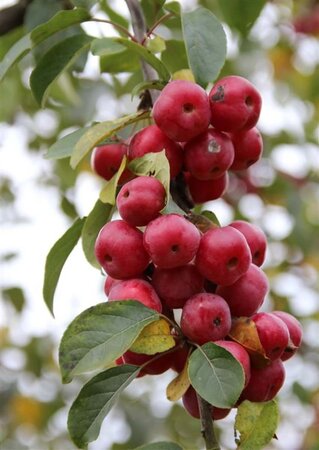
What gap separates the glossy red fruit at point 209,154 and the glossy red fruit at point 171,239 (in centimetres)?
10

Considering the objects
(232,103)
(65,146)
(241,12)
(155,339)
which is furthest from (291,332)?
(241,12)

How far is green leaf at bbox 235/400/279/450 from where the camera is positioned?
0.94 m

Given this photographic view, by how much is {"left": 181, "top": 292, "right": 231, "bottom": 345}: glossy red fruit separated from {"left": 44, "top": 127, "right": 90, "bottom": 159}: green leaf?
0.31m

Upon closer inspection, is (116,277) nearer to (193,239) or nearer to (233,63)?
(193,239)

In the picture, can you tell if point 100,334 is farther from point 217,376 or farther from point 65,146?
point 65,146

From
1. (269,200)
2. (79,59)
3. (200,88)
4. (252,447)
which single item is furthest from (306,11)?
(252,447)

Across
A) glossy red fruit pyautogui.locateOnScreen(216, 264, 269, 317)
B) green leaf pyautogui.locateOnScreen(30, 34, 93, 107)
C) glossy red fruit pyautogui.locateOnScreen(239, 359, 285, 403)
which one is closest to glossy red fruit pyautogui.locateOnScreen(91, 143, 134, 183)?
green leaf pyautogui.locateOnScreen(30, 34, 93, 107)

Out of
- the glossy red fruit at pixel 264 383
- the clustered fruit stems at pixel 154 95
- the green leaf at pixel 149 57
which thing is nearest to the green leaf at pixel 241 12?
the clustered fruit stems at pixel 154 95

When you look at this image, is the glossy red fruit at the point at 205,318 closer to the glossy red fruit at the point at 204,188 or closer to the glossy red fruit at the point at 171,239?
the glossy red fruit at the point at 171,239

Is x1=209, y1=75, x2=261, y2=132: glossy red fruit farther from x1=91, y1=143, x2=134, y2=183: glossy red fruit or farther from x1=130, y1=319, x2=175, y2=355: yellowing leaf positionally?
x1=130, y1=319, x2=175, y2=355: yellowing leaf

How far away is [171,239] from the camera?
34.0 inches

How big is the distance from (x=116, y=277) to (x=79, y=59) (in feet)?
1.98

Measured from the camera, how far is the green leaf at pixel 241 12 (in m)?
1.46

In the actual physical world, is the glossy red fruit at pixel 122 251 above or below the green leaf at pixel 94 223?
above
